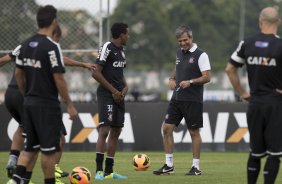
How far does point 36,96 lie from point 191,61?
468cm

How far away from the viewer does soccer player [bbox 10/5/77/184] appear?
10.9m

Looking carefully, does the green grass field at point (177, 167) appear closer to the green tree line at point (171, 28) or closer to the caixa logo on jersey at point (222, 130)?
the caixa logo on jersey at point (222, 130)

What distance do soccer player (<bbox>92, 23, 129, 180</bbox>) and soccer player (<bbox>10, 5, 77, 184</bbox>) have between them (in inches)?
129

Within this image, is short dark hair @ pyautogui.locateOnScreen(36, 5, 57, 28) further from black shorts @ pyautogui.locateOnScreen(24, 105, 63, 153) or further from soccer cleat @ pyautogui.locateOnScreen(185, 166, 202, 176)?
soccer cleat @ pyautogui.locateOnScreen(185, 166, 202, 176)

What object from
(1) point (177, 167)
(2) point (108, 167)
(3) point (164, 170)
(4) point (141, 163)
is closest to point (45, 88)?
(2) point (108, 167)

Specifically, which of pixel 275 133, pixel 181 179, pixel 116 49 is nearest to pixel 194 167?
pixel 181 179

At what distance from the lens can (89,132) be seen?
21.3 m

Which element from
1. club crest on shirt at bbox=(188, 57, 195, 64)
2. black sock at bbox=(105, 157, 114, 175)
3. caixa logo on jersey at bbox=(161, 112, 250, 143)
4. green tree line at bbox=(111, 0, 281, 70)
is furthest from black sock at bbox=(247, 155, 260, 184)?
green tree line at bbox=(111, 0, 281, 70)

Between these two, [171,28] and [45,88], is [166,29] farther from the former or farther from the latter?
[45,88]

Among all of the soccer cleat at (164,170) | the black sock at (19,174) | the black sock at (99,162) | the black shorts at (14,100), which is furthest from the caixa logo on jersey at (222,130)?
the black sock at (19,174)

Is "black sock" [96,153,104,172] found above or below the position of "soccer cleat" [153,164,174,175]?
above

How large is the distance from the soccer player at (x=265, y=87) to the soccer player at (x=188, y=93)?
12.0 ft

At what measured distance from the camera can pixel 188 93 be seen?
15.3 m

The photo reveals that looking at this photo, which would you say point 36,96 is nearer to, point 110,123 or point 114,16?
point 110,123
